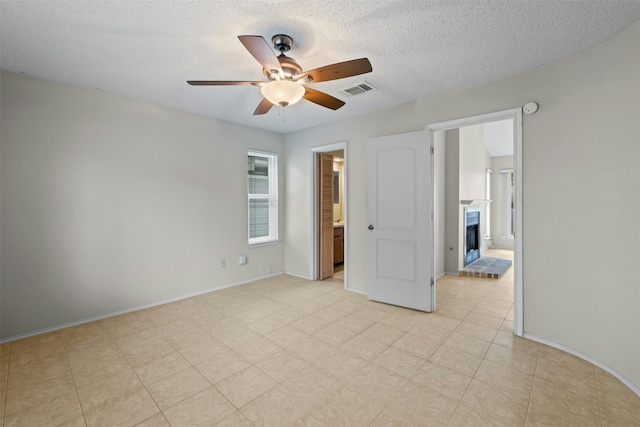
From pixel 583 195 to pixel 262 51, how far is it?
271 cm

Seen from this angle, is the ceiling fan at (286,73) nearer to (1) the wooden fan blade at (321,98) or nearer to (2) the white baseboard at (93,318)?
(1) the wooden fan blade at (321,98)

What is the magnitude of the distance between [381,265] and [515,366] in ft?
5.49

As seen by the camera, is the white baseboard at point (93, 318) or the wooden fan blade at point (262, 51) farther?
the white baseboard at point (93, 318)

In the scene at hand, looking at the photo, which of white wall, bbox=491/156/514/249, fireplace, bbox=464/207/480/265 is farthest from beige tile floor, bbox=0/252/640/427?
white wall, bbox=491/156/514/249

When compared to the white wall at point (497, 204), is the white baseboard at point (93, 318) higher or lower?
lower

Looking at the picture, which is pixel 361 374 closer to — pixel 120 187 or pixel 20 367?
pixel 20 367

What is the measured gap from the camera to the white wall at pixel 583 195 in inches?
80.2

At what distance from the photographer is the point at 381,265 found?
3.60 m

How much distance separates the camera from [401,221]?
11.3 feet

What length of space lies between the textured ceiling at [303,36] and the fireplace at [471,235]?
320cm

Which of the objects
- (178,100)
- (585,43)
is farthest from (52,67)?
(585,43)

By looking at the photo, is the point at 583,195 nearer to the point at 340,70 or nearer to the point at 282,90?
Result: the point at 340,70

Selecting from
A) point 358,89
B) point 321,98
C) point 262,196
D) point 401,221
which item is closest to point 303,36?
point 321,98

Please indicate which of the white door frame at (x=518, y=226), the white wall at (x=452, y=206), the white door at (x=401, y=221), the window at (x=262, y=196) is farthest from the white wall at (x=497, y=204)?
the window at (x=262, y=196)
